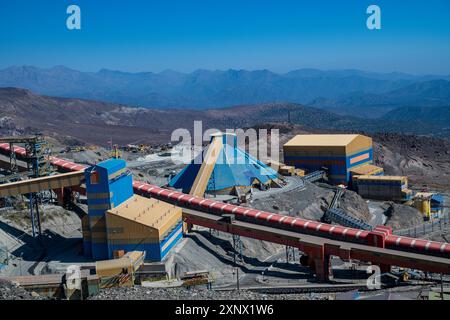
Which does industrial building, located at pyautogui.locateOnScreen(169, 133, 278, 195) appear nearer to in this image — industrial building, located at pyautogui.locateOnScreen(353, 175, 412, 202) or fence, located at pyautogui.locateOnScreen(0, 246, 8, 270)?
industrial building, located at pyautogui.locateOnScreen(353, 175, 412, 202)

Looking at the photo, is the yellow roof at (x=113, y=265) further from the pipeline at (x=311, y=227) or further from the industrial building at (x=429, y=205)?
the industrial building at (x=429, y=205)

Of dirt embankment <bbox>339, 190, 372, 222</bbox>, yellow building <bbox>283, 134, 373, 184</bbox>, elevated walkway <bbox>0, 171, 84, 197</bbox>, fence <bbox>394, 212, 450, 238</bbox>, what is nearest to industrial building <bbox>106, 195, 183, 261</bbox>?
elevated walkway <bbox>0, 171, 84, 197</bbox>

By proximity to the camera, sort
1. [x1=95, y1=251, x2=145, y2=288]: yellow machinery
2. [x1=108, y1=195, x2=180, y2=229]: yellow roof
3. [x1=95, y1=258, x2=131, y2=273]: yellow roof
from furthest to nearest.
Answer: [x1=108, y1=195, x2=180, y2=229]: yellow roof, [x1=95, y1=258, x2=131, y2=273]: yellow roof, [x1=95, y1=251, x2=145, y2=288]: yellow machinery

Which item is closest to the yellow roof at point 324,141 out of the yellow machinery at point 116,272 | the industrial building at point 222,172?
the industrial building at point 222,172

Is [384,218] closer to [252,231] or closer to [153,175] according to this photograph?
[252,231]

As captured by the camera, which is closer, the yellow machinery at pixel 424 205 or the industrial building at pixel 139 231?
the industrial building at pixel 139 231

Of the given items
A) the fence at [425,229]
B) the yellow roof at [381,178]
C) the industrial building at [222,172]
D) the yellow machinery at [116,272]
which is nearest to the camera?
the yellow machinery at [116,272]
